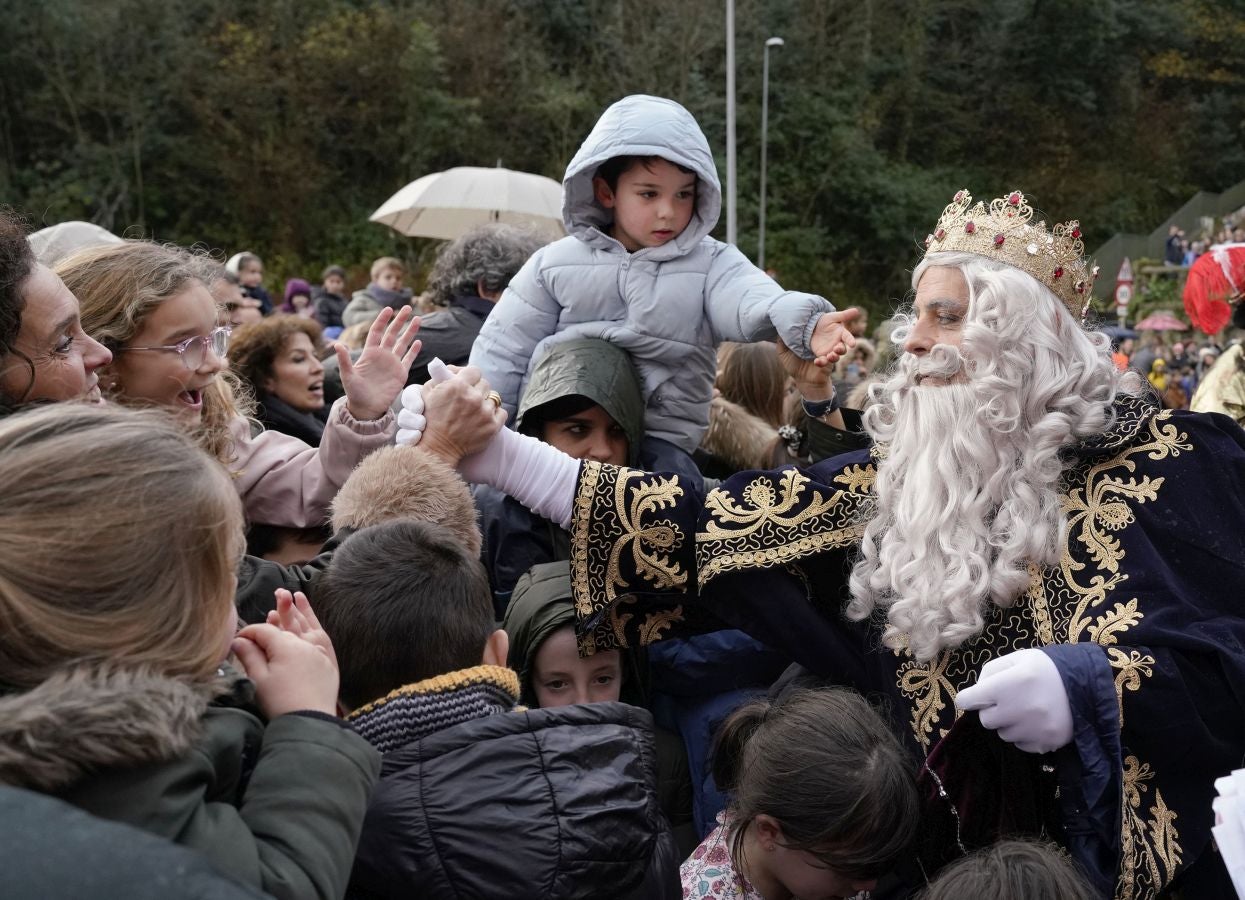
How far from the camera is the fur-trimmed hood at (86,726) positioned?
1274mm

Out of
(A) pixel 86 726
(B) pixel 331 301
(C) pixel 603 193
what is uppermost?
(A) pixel 86 726

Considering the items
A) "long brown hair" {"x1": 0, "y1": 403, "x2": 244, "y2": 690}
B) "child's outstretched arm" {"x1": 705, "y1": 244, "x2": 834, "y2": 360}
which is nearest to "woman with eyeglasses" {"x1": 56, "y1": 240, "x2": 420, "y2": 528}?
"child's outstretched arm" {"x1": 705, "y1": 244, "x2": 834, "y2": 360}

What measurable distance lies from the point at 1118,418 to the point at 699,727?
1.14m

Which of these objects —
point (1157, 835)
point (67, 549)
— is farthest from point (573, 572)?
point (67, 549)

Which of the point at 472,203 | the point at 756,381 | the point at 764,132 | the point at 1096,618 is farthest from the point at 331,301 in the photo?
the point at 764,132

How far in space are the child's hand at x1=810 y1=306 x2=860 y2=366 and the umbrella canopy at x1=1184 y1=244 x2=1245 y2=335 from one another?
4.31 feet

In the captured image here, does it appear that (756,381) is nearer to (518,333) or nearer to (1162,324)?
(518,333)

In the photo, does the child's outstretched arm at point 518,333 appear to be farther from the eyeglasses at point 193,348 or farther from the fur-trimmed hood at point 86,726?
the fur-trimmed hood at point 86,726

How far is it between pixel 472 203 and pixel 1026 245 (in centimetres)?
618

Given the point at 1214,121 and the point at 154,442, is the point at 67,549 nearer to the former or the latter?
the point at 154,442

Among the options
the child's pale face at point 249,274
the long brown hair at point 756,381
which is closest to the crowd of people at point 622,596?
the long brown hair at point 756,381

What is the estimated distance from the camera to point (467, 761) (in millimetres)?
1731

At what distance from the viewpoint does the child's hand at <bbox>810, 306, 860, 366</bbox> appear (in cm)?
287

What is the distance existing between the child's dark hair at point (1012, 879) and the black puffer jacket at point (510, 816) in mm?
473
